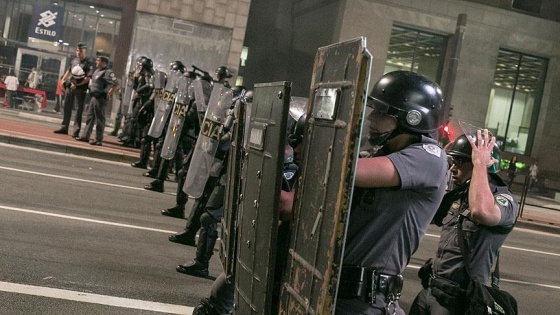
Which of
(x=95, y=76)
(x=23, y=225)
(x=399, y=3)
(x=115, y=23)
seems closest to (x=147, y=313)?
(x=23, y=225)

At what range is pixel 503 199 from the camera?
15.7ft

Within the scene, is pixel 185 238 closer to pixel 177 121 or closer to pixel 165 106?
pixel 177 121

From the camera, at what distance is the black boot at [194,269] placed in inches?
309

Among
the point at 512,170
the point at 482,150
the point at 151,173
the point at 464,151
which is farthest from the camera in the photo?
the point at 512,170

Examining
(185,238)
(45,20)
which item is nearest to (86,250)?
(185,238)

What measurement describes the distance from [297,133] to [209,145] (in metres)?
3.10

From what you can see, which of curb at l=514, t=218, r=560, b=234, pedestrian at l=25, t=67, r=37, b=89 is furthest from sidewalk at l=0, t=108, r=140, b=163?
pedestrian at l=25, t=67, r=37, b=89

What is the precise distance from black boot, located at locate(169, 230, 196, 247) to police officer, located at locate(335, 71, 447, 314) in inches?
231

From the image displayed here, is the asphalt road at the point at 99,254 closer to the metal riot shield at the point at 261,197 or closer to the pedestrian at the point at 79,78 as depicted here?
the metal riot shield at the point at 261,197

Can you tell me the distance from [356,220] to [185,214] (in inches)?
332

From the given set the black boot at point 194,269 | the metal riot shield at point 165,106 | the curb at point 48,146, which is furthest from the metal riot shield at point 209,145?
the curb at point 48,146

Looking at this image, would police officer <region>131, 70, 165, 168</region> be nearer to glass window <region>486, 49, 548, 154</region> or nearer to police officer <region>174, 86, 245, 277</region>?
police officer <region>174, 86, 245, 277</region>

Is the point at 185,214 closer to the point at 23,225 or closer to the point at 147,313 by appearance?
the point at 23,225

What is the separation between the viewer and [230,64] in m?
28.1
